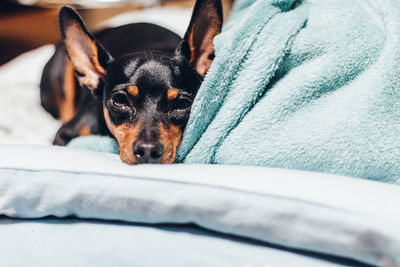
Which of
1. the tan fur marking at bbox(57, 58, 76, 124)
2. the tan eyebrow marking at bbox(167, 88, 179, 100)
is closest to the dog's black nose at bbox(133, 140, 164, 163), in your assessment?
the tan eyebrow marking at bbox(167, 88, 179, 100)

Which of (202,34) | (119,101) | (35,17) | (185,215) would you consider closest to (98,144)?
(119,101)

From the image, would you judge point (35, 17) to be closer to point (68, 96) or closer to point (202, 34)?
point (68, 96)

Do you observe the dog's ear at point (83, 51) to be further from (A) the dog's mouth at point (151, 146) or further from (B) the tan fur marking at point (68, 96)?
(B) the tan fur marking at point (68, 96)

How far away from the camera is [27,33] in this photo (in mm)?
2879

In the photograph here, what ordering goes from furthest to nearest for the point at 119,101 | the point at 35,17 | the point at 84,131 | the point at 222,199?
the point at 35,17, the point at 84,131, the point at 119,101, the point at 222,199

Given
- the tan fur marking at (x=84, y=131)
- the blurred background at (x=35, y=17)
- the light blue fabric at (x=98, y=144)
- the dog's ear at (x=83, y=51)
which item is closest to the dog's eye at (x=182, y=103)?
the light blue fabric at (x=98, y=144)

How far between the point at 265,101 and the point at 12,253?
66 cm

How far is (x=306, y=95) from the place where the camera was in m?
0.82

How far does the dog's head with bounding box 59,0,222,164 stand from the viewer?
90cm

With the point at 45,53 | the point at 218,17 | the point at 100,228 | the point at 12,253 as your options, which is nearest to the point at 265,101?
the point at 218,17

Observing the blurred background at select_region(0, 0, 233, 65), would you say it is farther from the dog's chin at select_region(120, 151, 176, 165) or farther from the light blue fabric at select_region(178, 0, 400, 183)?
the dog's chin at select_region(120, 151, 176, 165)

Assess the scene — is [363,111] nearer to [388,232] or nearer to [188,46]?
[388,232]

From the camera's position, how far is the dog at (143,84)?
3.02ft

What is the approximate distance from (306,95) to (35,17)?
9.44 ft
